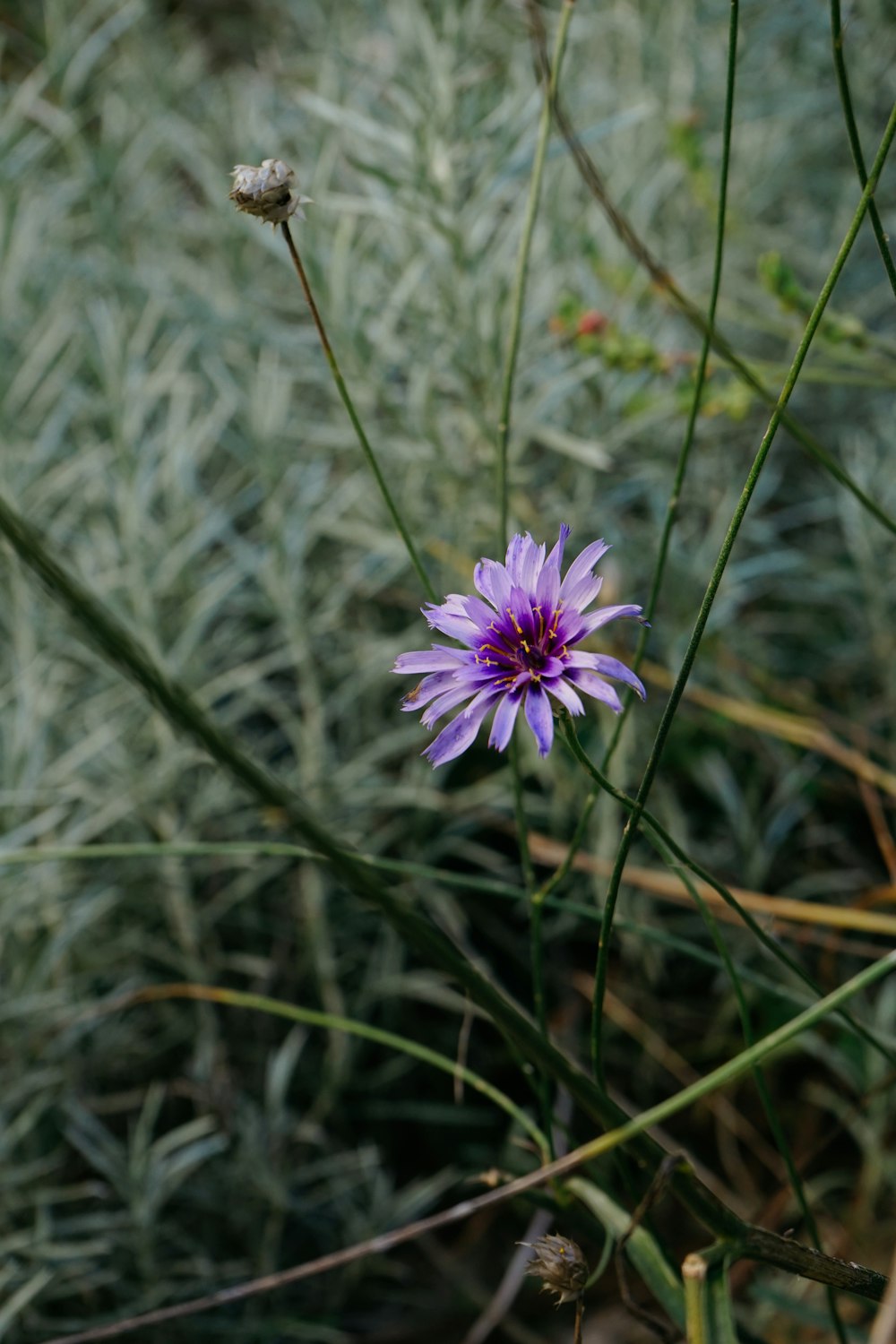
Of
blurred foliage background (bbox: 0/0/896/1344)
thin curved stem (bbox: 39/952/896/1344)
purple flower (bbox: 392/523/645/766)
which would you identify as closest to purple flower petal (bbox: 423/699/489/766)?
purple flower (bbox: 392/523/645/766)

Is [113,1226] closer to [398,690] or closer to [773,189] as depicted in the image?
[398,690]

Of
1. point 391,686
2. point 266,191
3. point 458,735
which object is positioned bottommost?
point 458,735

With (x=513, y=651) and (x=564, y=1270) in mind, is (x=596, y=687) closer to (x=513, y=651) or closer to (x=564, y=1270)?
(x=513, y=651)

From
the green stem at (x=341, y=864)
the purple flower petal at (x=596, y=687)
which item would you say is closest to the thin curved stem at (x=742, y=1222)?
the green stem at (x=341, y=864)

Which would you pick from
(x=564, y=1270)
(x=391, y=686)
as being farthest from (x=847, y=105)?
(x=391, y=686)

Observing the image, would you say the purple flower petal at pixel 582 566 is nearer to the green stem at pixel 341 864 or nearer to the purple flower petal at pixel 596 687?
the purple flower petal at pixel 596 687

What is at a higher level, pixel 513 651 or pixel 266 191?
pixel 266 191

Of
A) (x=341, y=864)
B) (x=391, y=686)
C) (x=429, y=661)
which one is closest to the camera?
(x=341, y=864)
